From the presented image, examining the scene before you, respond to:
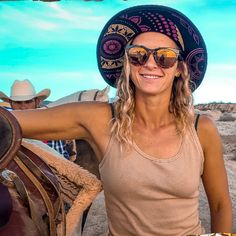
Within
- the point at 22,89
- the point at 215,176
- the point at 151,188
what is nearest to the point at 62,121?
the point at 151,188

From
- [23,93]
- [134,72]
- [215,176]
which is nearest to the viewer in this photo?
[134,72]

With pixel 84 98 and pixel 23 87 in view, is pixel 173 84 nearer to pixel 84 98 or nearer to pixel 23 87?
pixel 84 98

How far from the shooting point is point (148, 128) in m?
1.95

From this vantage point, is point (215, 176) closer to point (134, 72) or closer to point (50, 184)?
point (134, 72)

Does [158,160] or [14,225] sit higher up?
[158,160]

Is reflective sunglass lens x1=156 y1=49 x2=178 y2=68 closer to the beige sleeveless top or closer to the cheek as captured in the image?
the cheek

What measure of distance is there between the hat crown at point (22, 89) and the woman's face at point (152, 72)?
421 cm

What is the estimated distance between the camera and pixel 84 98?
12.8 ft

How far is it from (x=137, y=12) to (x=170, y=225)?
87 cm

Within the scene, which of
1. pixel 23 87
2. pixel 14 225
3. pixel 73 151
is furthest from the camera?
pixel 23 87

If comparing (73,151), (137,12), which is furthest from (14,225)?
(73,151)

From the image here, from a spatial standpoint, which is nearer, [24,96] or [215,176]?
[215,176]

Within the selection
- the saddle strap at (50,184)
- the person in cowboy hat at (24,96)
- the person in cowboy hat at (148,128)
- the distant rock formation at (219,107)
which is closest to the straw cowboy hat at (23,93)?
the person in cowboy hat at (24,96)

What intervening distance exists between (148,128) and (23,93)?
4.30 meters
